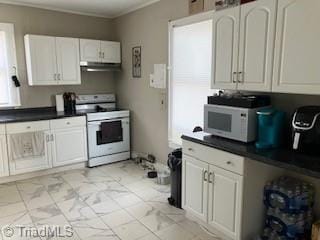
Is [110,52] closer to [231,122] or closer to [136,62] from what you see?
[136,62]

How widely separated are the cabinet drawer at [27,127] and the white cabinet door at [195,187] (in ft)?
7.45

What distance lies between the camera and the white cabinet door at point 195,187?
2.34m

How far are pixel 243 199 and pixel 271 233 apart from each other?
44cm

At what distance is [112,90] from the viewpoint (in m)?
4.91

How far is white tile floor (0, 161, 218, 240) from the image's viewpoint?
2452 millimetres

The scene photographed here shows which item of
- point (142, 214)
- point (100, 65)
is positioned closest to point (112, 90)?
point (100, 65)

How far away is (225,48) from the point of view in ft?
7.57

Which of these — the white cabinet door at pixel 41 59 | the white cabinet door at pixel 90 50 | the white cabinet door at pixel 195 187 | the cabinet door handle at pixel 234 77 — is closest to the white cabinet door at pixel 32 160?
the white cabinet door at pixel 41 59

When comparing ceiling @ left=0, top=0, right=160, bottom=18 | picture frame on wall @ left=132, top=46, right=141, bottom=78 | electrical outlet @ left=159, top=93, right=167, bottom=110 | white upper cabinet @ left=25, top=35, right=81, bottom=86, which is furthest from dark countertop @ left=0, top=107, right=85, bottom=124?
ceiling @ left=0, top=0, right=160, bottom=18

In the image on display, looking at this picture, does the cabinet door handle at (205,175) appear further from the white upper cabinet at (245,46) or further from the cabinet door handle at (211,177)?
the white upper cabinet at (245,46)

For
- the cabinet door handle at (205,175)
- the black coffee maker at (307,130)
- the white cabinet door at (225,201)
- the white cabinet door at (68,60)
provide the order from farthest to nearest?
the white cabinet door at (68,60), the cabinet door handle at (205,175), the white cabinet door at (225,201), the black coffee maker at (307,130)

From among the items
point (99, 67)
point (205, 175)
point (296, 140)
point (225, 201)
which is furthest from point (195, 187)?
point (99, 67)

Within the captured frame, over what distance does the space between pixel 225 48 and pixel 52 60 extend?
2.77 meters

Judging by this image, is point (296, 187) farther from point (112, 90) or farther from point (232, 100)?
point (112, 90)
